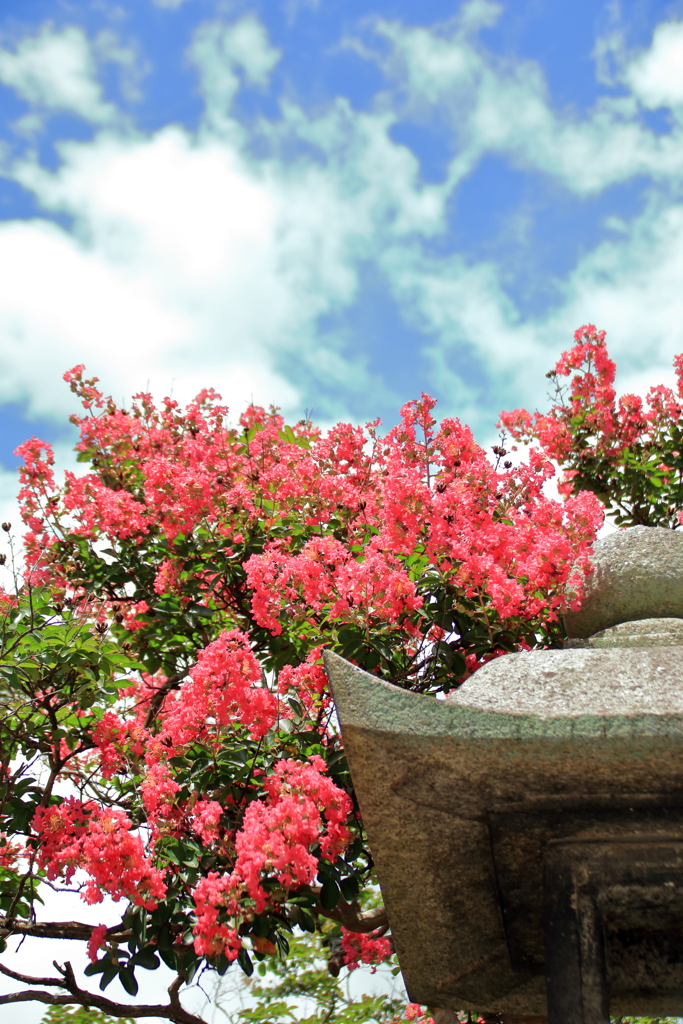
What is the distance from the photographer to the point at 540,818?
2.48 meters

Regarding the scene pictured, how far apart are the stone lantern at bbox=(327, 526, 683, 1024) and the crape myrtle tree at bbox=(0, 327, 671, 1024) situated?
50cm

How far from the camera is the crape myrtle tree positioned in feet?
10.6

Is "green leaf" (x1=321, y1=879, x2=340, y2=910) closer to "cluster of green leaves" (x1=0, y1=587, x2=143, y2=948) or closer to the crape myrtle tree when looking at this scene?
the crape myrtle tree

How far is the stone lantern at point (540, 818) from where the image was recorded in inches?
84.4

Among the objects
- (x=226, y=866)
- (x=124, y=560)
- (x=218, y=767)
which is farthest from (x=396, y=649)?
(x=124, y=560)

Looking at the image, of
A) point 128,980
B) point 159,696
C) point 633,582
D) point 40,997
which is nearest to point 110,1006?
point 40,997

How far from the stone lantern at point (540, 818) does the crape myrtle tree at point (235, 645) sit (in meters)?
0.50

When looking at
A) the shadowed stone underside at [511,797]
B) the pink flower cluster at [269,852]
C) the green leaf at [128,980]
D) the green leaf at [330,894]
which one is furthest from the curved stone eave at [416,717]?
the green leaf at [128,980]

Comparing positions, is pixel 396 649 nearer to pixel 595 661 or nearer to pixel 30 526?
pixel 595 661

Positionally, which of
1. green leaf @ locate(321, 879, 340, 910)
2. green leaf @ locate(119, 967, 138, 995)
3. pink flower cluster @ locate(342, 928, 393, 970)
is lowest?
pink flower cluster @ locate(342, 928, 393, 970)

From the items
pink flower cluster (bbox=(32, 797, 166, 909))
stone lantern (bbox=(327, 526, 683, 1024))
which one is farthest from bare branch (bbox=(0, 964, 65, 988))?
stone lantern (bbox=(327, 526, 683, 1024))

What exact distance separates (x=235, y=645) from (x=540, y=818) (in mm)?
1479

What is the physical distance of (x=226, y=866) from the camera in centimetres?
341

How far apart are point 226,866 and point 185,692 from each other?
0.79 metres
